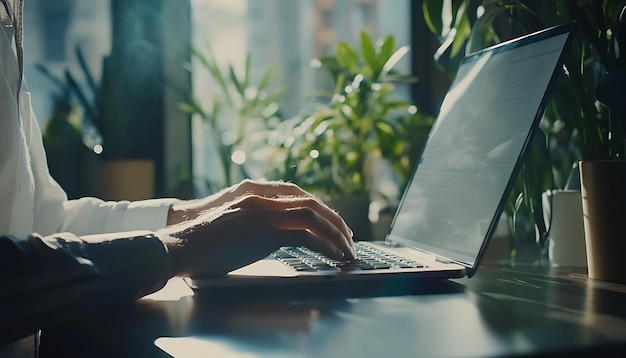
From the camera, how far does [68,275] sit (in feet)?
1.99

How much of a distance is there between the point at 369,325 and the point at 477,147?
0.40 metres


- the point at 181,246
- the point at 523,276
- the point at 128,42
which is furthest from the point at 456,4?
the point at 128,42

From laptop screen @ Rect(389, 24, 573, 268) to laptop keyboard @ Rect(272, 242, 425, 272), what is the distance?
7cm

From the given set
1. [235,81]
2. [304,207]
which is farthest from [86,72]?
[304,207]

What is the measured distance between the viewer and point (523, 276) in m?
0.89

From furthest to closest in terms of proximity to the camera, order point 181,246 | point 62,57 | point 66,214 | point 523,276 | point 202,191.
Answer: point 202,191 < point 62,57 < point 66,214 < point 523,276 < point 181,246

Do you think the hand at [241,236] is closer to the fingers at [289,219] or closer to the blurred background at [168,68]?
the fingers at [289,219]

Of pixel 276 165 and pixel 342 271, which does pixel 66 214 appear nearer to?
pixel 342 271

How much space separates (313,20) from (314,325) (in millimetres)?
1538

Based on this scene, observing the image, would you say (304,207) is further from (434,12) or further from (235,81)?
(235,81)

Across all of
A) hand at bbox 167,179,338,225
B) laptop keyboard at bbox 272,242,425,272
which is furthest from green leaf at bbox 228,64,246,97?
laptop keyboard at bbox 272,242,425,272

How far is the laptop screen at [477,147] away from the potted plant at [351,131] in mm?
544

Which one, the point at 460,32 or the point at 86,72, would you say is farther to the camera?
the point at 86,72

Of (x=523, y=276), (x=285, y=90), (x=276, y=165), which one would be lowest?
(x=523, y=276)
